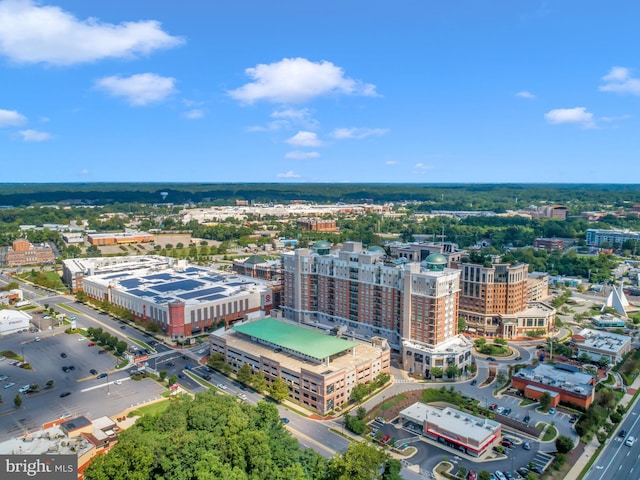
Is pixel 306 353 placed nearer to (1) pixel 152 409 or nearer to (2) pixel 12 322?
(1) pixel 152 409

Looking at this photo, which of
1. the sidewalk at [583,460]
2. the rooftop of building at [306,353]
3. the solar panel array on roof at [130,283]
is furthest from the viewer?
the solar panel array on roof at [130,283]

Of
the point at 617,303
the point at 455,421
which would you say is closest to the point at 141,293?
the point at 455,421

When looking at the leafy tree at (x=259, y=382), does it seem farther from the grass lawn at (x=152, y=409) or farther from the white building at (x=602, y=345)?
the white building at (x=602, y=345)

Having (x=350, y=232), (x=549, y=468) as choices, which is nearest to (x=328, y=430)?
(x=549, y=468)

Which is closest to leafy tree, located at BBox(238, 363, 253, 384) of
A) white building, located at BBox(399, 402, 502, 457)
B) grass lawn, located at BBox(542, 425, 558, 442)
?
white building, located at BBox(399, 402, 502, 457)

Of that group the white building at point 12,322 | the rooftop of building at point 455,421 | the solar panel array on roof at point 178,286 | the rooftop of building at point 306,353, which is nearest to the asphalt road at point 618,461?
the rooftop of building at point 455,421
